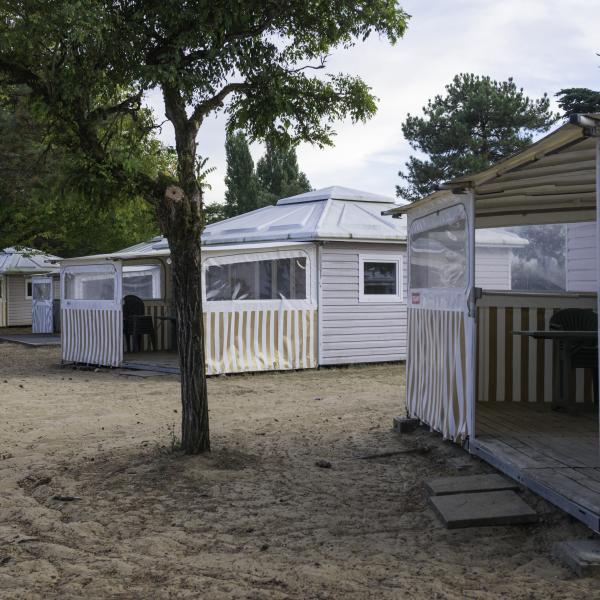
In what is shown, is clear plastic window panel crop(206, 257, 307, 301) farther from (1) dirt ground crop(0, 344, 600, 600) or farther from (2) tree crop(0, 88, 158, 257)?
(1) dirt ground crop(0, 344, 600, 600)

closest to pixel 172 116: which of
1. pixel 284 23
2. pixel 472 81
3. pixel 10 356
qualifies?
pixel 284 23

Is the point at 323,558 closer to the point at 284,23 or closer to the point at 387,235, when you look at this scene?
the point at 284,23

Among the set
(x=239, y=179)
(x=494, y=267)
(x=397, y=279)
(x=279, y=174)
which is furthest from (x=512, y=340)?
(x=279, y=174)

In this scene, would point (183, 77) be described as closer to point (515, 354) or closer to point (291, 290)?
point (515, 354)

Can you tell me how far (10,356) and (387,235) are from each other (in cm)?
948

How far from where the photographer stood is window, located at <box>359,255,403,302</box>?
15.8 metres

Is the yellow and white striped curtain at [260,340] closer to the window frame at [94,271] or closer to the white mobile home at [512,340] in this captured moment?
the window frame at [94,271]

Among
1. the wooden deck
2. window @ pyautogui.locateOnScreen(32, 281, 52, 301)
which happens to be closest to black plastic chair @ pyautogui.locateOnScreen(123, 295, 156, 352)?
the wooden deck

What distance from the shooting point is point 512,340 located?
29.0 feet

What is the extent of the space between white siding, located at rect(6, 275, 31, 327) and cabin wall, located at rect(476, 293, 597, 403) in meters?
25.3

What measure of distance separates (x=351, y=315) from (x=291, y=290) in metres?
1.44

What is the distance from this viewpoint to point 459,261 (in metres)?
7.12

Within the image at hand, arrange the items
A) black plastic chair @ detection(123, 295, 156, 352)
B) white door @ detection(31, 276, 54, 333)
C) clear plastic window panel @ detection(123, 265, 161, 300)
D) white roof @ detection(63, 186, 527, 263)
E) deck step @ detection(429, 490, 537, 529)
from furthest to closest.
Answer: white door @ detection(31, 276, 54, 333) < clear plastic window panel @ detection(123, 265, 161, 300) < black plastic chair @ detection(123, 295, 156, 352) < white roof @ detection(63, 186, 527, 263) < deck step @ detection(429, 490, 537, 529)

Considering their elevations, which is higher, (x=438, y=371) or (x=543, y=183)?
(x=543, y=183)
